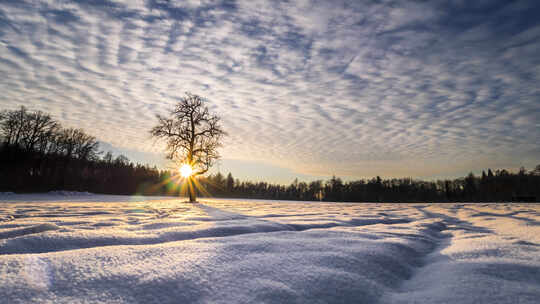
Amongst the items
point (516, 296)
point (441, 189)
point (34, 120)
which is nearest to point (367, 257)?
point (516, 296)

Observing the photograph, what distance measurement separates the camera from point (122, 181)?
40.8 m

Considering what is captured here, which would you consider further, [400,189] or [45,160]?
[400,189]

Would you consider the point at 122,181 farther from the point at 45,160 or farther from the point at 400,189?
the point at 400,189

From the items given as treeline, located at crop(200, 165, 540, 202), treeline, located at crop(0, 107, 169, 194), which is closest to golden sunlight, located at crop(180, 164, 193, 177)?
treeline, located at crop(0, 107, 169, 194)

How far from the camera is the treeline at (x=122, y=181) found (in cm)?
2372

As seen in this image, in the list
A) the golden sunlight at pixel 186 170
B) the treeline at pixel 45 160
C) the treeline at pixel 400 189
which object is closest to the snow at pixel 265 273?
the golden sunlight at pixel 186 170

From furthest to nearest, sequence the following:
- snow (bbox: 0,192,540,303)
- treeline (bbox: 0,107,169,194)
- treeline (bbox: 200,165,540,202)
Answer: treeline (bbox: 200,165,540,202) < treeline (bbox: 0,107,169,194) < snow (bbox: 0,192,540,303)

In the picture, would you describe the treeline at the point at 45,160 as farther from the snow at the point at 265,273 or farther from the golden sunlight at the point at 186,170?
the snow at the point at 265,273

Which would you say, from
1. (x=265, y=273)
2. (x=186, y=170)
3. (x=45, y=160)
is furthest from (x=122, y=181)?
(x=265, y=273)

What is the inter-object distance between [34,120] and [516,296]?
36984mm

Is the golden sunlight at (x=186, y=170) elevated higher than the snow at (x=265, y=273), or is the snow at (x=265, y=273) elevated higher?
the golden sunlight at (x=186, y=170)

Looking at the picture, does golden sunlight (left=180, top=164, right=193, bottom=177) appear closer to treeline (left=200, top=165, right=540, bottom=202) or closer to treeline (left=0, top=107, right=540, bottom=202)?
treeline (left=0, top=107, right=540, bottom=202)

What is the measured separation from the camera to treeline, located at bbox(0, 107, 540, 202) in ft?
77.8

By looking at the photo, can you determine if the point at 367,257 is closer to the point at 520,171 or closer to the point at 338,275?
the point at 338,275
